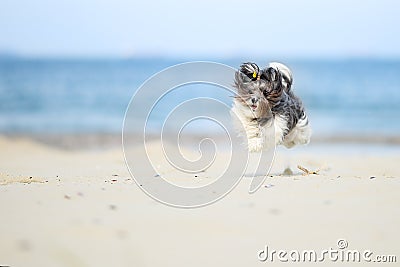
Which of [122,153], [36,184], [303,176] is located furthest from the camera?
[122,153]

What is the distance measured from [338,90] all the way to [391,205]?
22103mm

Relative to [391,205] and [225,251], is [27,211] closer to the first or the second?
[225,251]

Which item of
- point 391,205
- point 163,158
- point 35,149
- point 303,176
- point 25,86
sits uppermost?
point 25,86

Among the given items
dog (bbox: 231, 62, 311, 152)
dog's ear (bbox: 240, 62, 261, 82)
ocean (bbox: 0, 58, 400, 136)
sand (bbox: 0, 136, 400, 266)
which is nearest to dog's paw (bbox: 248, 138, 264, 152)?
dog (bbox: 231, 62, 311, 152)

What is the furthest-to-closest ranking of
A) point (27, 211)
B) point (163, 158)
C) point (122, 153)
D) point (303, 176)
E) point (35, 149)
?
point (35, 149)
point (122, 153)
point (163, 158)
point (303, 176)
point (27, 211)

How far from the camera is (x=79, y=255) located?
3.83 metres

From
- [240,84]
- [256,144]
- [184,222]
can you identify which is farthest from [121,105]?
[184,222]

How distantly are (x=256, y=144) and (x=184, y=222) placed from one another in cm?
228

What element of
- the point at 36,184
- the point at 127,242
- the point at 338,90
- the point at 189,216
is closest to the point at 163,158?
the point at 36,184

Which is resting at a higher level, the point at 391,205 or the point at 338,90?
the point at 338,90

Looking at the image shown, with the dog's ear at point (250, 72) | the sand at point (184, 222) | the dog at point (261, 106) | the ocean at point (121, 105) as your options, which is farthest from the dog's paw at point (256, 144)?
the ocean at point (121, 105)

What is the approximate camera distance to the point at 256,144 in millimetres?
6598

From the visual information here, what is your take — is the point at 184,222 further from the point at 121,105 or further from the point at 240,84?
the point at 121,105

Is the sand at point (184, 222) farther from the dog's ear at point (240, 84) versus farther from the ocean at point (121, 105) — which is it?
the ocean at point (121, 105)
